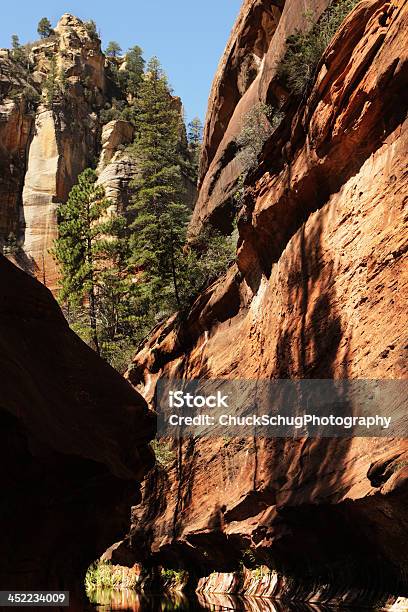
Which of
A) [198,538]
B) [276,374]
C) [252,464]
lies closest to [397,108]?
[276,374]

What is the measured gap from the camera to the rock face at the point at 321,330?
1311 centimetres

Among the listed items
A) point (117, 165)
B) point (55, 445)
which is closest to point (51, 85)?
point (117, 165)

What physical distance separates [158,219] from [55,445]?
25.7 meters

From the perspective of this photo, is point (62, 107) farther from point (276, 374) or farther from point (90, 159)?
point (276, 374)

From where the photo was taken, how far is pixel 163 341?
26.6 meters

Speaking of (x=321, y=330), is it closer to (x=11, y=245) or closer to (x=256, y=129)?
(x=256, y=129)

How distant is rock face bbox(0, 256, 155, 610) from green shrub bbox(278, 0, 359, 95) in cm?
1075

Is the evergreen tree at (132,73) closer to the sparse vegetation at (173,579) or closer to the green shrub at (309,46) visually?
the green shrub at (309,46)

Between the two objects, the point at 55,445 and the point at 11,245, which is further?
the point at 11,245

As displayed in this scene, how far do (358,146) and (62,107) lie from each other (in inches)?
1951

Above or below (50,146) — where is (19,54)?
above
